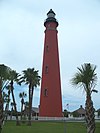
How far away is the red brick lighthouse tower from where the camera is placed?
42.2 meters

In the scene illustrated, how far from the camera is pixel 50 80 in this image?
42.8 meters

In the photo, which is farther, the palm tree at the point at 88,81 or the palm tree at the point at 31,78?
the palm tree at the point at 31,78

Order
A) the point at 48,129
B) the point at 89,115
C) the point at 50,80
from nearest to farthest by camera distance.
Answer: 1. the point at 89,115
2. the point at 48,129
3. the point at 50,80

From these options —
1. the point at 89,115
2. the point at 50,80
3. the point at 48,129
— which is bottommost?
the point at 48,129

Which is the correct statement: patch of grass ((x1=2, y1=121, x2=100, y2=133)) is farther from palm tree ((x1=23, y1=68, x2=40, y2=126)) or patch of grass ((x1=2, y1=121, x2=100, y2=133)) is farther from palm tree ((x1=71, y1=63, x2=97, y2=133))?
palm tree ((x1=23, y1=68, x2=40, y2=126))

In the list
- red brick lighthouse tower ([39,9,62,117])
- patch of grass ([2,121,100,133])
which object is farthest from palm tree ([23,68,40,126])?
patch of grass ([2,121,100,133])

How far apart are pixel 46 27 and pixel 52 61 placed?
288 inches

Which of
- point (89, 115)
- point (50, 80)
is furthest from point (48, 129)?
point (50, 80)

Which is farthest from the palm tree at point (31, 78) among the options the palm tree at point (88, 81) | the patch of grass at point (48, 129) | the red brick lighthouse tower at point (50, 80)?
the palm tree at point (88, 81)

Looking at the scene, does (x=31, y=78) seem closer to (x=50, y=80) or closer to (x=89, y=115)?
(x=50, y=80)

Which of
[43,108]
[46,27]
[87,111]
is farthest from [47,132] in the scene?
[46,27]

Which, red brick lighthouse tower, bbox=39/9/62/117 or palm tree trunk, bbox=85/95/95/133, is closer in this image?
palm tree trunk, bbox=85/95/95/133

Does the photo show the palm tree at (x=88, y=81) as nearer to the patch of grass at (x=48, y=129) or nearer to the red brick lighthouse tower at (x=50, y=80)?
the patch of grass at (x=48, y=129)

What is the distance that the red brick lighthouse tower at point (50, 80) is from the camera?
1661 inches
